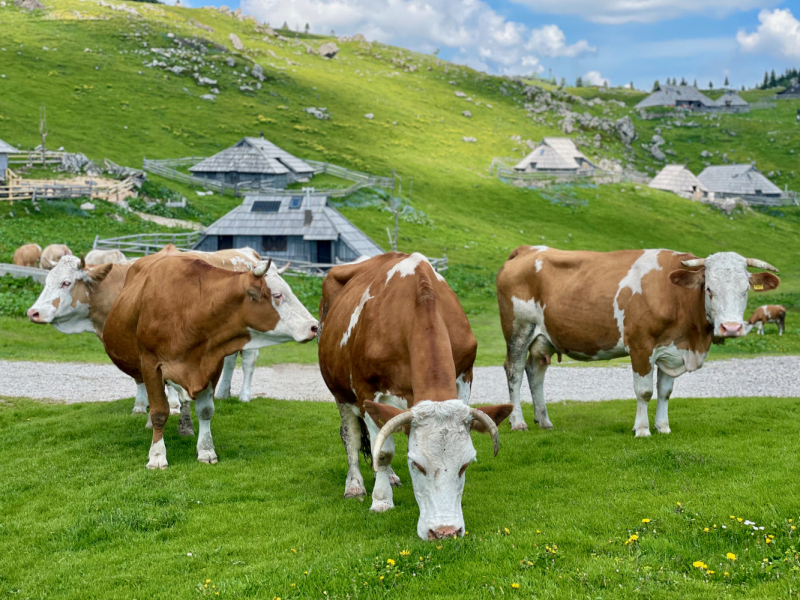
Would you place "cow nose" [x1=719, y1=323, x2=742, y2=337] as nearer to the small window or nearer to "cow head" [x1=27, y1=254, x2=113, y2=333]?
"cow head" [x1=27, y1=254, x2=113, y2=333]

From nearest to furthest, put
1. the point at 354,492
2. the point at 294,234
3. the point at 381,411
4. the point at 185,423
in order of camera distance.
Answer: the point at 381,411 < the point at 354,492 < the point at 185,423 < the point at 294,234

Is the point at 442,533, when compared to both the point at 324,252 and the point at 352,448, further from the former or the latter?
the point at 324,252

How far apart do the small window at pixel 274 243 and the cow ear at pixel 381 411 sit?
37561 millimetres

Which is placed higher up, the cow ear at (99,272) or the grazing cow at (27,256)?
the grazing cow at (27,256)

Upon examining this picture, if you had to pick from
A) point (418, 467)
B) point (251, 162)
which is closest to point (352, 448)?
point (418, 467)

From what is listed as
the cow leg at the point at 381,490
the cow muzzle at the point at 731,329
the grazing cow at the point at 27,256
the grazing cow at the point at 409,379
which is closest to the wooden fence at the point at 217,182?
the grazing cow at the point at 27,256

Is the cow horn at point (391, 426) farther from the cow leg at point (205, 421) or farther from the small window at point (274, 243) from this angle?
the small window at point (274, 243)

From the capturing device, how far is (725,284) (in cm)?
1056

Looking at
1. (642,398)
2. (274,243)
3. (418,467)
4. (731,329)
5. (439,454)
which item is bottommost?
(642,398)

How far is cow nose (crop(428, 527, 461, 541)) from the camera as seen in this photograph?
666 cm

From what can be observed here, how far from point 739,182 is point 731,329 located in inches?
3206

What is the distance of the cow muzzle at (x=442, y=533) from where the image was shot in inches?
262

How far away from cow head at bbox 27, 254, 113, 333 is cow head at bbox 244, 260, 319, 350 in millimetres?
5406

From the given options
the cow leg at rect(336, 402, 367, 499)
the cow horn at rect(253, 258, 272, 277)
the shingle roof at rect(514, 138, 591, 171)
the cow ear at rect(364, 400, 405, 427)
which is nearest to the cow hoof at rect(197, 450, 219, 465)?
the cow leg at rect(336, 402, 367, 499)
